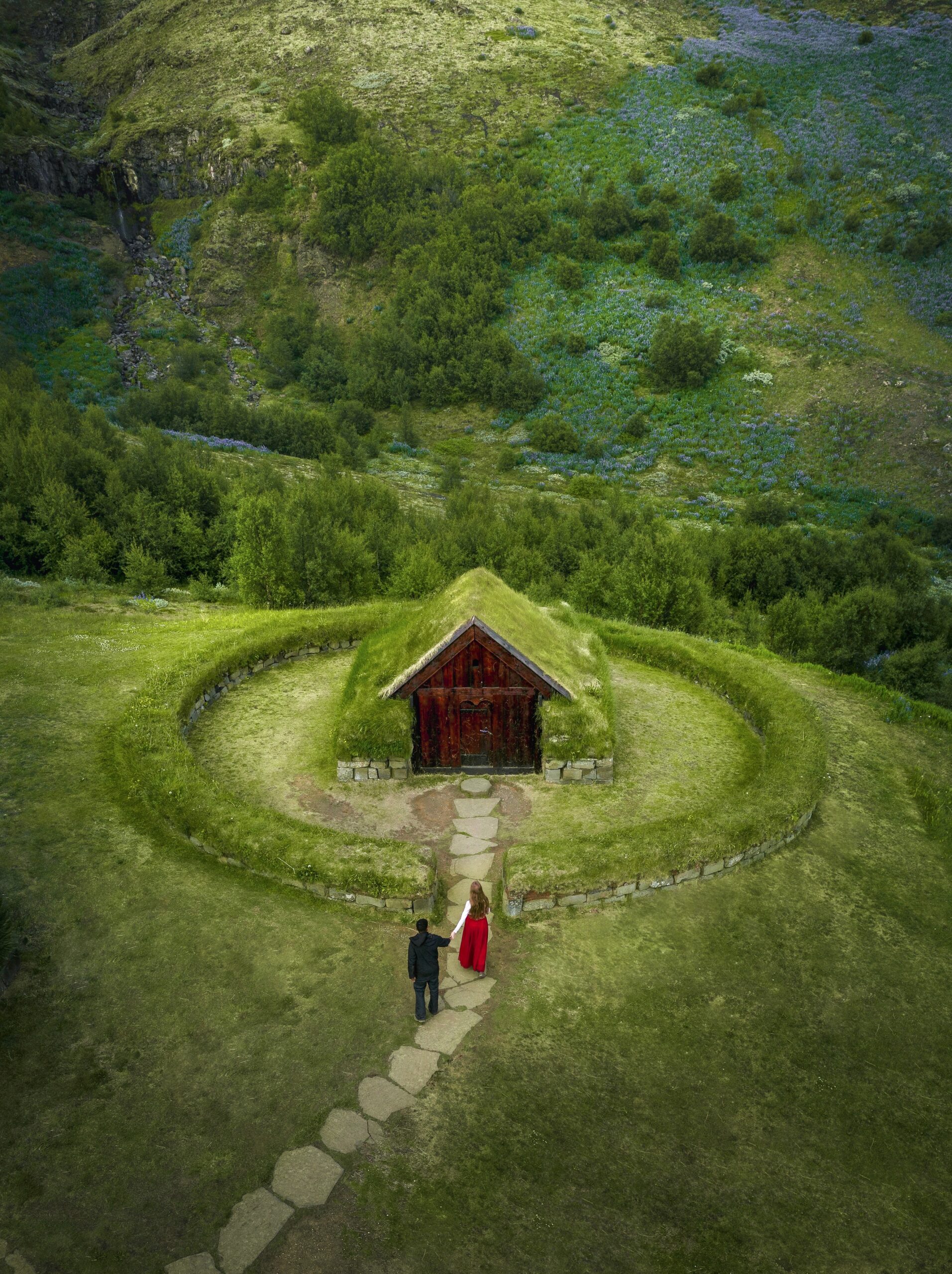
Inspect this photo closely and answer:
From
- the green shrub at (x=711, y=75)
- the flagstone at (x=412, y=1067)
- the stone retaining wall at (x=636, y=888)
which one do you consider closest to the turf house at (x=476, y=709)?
the stone retaining wall at (x=636, y=888)

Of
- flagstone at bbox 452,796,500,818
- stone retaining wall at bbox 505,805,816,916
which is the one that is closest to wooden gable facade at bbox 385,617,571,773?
flagstone at bbox 452,796,500,818

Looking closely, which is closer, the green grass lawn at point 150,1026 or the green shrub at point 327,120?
the green grass lawn at point 150,1026

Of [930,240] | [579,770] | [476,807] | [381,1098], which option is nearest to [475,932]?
[381,1098]

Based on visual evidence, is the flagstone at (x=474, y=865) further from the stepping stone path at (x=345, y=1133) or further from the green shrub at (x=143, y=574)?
the green shrub at (x=143, y=574)

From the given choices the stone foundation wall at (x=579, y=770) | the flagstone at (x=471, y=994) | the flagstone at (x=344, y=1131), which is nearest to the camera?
the flagstone at (x=344, y=1131)

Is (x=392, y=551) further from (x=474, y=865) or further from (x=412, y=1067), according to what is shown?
(x=412, y=1067)

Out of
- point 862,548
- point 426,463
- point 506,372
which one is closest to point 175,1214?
point 862,548

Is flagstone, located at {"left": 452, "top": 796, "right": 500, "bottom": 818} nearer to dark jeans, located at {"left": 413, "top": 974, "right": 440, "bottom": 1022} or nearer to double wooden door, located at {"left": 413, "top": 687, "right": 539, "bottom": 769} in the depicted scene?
double wooden door, located at {"left": 413, "top": 687, "right": 539, "bottom": 769}

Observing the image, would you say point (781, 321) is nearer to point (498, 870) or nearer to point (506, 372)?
Answer: point (506, 372)
